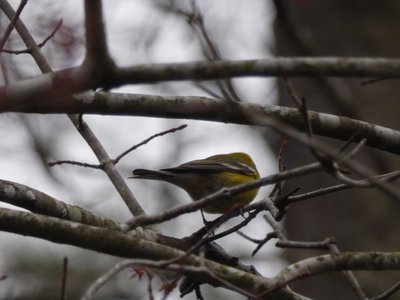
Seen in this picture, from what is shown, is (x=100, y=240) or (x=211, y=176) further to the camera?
(x=211, y=176)

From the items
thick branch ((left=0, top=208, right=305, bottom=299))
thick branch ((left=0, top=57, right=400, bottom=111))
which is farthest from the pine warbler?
thick branch ((left=0, top=57, right=400, bottom=111))

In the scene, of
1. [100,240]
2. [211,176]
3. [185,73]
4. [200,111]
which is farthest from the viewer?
[211,176]

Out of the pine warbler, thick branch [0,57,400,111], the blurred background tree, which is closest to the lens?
thick branch [0,57,400,111]

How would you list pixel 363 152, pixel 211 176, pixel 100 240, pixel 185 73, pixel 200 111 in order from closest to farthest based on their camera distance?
pixel 185 73 → pixel 100 240 → pixel 200 111 → pixel 211 176 → pixel 363 152

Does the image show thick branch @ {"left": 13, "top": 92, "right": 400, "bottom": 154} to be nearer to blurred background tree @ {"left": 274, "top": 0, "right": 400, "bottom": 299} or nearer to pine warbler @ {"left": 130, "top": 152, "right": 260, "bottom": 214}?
pine warbler @ {"left": 130, "top": 152, "right": 260, "bottom": 214}

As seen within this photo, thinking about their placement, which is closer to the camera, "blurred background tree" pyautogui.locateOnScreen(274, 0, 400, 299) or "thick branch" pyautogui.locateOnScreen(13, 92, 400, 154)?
"thick branch" pyautogui.locateOnScreen(13, 92, 400, 154)

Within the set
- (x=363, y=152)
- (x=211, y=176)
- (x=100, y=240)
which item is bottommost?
(x=100, y=240)

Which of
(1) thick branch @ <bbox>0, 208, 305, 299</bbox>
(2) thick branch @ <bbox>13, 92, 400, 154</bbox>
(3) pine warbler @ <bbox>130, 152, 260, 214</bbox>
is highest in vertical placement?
(3) pine warbler @ <bbox>130, 152, 260, 214</bbox>

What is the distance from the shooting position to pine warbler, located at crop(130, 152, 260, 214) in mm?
4836

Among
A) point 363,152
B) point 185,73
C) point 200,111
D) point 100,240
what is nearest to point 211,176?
point 363,152

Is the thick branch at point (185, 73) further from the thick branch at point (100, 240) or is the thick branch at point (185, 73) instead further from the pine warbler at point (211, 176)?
the pine warbler at point (211, 176)

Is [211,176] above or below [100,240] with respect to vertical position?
above

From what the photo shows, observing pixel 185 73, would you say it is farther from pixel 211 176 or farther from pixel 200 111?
pixel 211 176

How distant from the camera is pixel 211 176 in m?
5.29
